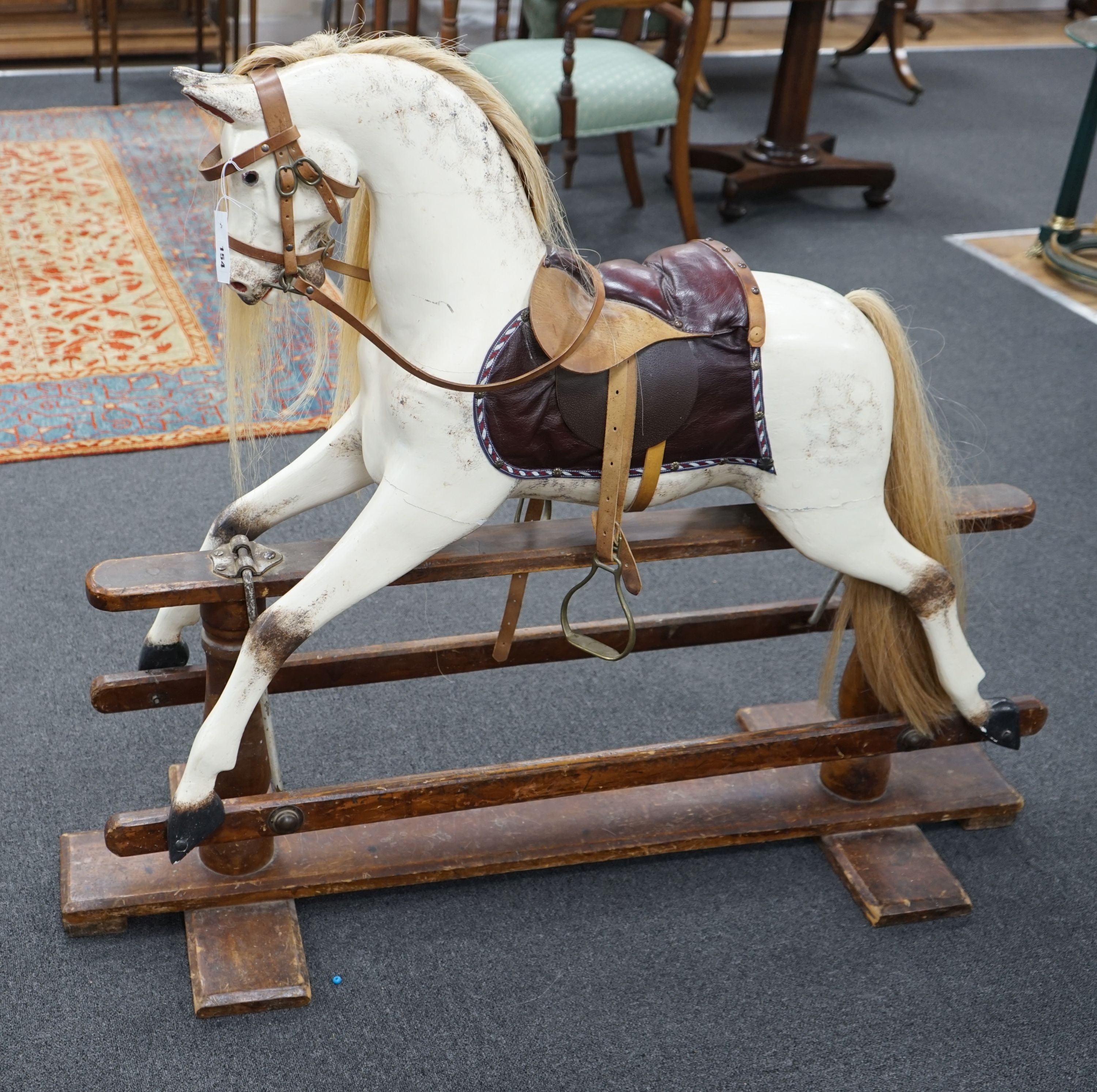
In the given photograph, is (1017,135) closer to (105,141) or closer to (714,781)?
(105,141)

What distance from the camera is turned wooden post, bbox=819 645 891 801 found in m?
1.92

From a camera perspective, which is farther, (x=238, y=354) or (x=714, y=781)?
(x=714, y=781)

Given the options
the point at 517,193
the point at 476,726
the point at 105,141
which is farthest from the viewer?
the point at 105,141

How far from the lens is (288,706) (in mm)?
2166

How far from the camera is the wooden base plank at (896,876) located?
1.85 m

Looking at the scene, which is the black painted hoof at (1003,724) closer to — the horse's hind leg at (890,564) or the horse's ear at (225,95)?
the horse's hind leg at (890,564)

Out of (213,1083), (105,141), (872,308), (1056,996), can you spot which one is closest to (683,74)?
(105,141)

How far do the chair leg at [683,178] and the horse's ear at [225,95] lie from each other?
2584mm

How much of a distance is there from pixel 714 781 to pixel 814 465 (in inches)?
24.2

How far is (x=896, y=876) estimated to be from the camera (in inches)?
74.5

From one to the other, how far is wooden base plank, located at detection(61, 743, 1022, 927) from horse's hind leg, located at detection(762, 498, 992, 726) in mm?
258

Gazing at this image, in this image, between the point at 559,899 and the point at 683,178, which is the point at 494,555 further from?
the point at 683,178

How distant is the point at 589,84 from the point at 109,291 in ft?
4.52

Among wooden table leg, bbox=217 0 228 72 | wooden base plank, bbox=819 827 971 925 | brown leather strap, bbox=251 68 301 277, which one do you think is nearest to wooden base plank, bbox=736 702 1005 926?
wooden base plank, bbox=819 827 971 925
